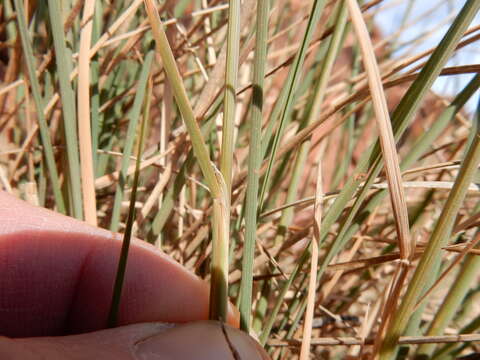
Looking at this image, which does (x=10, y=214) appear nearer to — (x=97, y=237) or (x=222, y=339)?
(x=97, y=237)

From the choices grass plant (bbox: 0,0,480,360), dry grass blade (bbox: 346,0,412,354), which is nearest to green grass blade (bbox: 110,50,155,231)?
grass plant (bbox: 0,0,480,360)

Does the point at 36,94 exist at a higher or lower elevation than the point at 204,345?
higher

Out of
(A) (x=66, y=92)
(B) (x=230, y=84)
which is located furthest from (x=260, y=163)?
(A) (x=66, y=92)

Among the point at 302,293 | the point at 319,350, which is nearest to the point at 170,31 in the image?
the point at 302,293

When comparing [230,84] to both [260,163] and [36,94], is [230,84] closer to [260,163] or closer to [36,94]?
[260,163]

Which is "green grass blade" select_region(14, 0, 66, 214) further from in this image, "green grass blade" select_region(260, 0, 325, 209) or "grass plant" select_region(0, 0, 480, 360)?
"green grass blade" select_region(260, 0, 325, 209)
